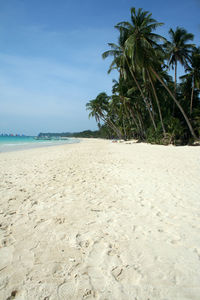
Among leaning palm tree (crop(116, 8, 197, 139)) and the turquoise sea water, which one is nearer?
leaning palm tree (crop(116, 8, 197, 139))

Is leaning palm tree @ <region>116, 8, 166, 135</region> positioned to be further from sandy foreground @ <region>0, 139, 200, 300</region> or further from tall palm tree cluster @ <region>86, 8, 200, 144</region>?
sandy foreground @ <region>0, 139, 200, 300</region>

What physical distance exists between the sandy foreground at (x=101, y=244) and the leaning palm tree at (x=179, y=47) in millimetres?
18409

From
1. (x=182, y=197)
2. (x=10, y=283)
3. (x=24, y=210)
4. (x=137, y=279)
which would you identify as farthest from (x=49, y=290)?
(x=182, y=197)

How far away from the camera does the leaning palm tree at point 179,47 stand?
17.6 meters

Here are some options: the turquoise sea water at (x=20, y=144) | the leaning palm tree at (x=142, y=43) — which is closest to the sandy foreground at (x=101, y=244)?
the leaning palm tree at (x=142, y=43)

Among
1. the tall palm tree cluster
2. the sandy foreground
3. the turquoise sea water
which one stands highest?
the tall palm tree cluster

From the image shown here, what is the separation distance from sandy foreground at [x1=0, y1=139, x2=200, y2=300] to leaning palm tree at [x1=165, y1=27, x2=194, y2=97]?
18.4m

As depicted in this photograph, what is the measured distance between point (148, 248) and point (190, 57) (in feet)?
74.7

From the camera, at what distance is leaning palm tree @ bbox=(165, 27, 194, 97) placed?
57.7ft

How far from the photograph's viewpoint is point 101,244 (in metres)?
2.19

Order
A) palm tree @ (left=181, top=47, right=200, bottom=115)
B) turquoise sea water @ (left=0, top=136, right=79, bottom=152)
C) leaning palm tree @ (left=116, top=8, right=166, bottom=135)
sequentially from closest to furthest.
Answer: leaning palm tree @ (left=116, top=8, right=166, bottom=135) < palm tree @ (left=181, top=47, right=200, bottom=115) < turquoise sea water @ (left=0, top=136, right=79, bottom=152)

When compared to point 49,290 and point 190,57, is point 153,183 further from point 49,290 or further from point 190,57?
point 190,57

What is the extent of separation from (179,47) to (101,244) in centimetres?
2277

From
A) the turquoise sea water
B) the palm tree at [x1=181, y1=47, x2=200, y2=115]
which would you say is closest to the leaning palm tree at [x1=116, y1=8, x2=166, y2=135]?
the palm tree at [x1=181, y1=47, x2=200, y2=115]
